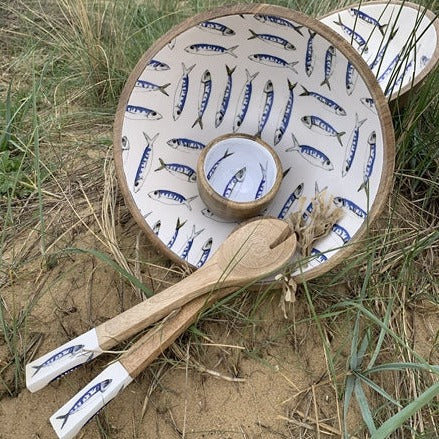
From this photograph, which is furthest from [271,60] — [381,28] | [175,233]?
[381,28]

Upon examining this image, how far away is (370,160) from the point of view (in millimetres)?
936

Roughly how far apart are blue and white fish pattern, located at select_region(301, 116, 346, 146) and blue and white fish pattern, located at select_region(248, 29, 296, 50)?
0.46ft

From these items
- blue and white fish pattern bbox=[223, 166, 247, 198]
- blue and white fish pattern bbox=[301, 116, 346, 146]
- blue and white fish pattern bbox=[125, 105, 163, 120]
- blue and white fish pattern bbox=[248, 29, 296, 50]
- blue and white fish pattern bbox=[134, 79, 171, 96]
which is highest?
blue and white fish pattern bbox=[248, 29, 296, 50]

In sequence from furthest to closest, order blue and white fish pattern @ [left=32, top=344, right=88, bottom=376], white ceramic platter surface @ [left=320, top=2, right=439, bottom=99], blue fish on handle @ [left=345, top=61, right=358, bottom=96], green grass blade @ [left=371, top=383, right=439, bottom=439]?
white ceramic platter surface @ [left=320, top=2, right=439, bottom=99] → blue fish on handle @ [left=345, top=61, right=358, bottom=96] → blue and white fish pattern @ [left=32, top=344, right=88, bottom=376] → green grass blade @ [left=371, top=383, right=439, bottom=439]

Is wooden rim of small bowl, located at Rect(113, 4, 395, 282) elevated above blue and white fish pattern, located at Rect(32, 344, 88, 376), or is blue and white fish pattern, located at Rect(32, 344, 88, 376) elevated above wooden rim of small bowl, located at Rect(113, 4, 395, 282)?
wooden rim of small bowl, located at Rect(113, 4, 395, 282)

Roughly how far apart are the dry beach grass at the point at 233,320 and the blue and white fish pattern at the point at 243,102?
28 cm

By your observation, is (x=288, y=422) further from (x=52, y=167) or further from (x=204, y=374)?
(x=52, y=167)

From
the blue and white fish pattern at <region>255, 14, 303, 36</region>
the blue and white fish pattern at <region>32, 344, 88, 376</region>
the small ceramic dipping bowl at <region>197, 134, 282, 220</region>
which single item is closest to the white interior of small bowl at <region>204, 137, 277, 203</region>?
the small ceramic dipping bowl at <region>197, 134, 282, 220</region>

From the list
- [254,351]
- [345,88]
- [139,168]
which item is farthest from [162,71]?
[254,351]

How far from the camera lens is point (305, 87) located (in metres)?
1.01

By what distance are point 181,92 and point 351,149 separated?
1.07ft

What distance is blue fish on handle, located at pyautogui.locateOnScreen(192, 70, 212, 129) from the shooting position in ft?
3.37

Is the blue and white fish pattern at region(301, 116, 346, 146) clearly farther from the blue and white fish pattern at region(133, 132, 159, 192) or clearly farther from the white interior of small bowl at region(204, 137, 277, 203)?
the blue and white fish pattern at region(133, 132, 159, 192)

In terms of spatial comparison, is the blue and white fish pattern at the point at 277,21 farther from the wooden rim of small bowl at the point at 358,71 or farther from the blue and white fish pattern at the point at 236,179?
the blue and white fish pattern at the point at 236,179
